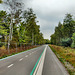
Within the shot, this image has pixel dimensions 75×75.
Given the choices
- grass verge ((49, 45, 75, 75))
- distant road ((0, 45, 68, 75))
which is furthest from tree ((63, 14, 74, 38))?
distant road ((0, 45, 68, 75))

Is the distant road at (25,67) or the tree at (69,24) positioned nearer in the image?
the distant road at (25,67)

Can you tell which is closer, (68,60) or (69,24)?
(68,60)

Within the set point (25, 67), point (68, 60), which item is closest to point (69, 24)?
point (68, 60)

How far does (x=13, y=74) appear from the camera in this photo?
5363 mm

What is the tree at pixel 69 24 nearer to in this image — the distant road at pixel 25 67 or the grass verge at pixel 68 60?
the grass verge at pixel 68 60

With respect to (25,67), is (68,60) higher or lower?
lower

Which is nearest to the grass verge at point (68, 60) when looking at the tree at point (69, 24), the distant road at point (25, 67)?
the distant road at point (25, 67)

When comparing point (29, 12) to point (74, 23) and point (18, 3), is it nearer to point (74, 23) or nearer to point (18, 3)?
point (18, 3)

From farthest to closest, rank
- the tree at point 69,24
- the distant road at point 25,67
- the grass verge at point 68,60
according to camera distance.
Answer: the tree at point 69,24, the grass verge at point 68,60, the distant road at point 25,67

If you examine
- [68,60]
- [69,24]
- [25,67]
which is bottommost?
[68,60]

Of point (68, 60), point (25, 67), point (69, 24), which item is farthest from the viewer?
point (69, 24)

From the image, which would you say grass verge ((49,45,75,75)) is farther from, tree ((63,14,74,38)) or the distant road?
tree ((63,14,74,38))

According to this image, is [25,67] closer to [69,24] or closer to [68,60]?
[68,60]

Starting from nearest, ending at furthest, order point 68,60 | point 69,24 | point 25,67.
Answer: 1. point 25,67
2. point 68,60
3. point 69,24
